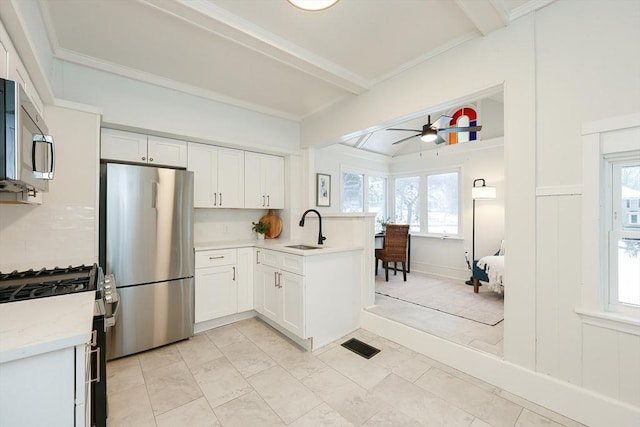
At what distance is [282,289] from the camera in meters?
2.83

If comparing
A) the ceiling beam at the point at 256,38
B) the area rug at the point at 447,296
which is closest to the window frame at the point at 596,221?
the area rug at the point at 447,296

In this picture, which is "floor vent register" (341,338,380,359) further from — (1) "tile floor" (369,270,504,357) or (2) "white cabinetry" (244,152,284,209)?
(2) "white cabinetry" (244,152,284,209)

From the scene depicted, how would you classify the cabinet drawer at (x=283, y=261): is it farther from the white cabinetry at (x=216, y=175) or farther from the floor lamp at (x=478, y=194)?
the floor lamp at (x=478, y=194)

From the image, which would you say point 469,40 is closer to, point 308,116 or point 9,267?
point 308,116

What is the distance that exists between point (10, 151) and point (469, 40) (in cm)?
287

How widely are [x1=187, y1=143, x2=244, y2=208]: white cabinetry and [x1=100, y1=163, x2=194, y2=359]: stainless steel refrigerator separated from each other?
0.39 metres

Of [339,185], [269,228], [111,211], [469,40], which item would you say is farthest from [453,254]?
[111,211]

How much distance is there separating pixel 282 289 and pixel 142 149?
2.07 meters

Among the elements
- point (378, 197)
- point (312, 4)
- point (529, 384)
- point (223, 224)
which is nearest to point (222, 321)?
point (223, 224)

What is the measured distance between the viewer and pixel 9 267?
1.91 meters

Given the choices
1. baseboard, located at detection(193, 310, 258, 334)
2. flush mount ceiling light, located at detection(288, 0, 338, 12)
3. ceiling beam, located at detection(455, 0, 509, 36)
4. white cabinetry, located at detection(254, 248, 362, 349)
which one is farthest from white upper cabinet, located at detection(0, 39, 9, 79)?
baseboard, located at detection(193, 310, 258, 334)

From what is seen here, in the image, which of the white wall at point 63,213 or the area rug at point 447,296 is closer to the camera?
the white wall at point 63,213

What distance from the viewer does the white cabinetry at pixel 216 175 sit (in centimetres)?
316

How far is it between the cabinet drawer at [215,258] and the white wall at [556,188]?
2536 millimetres
